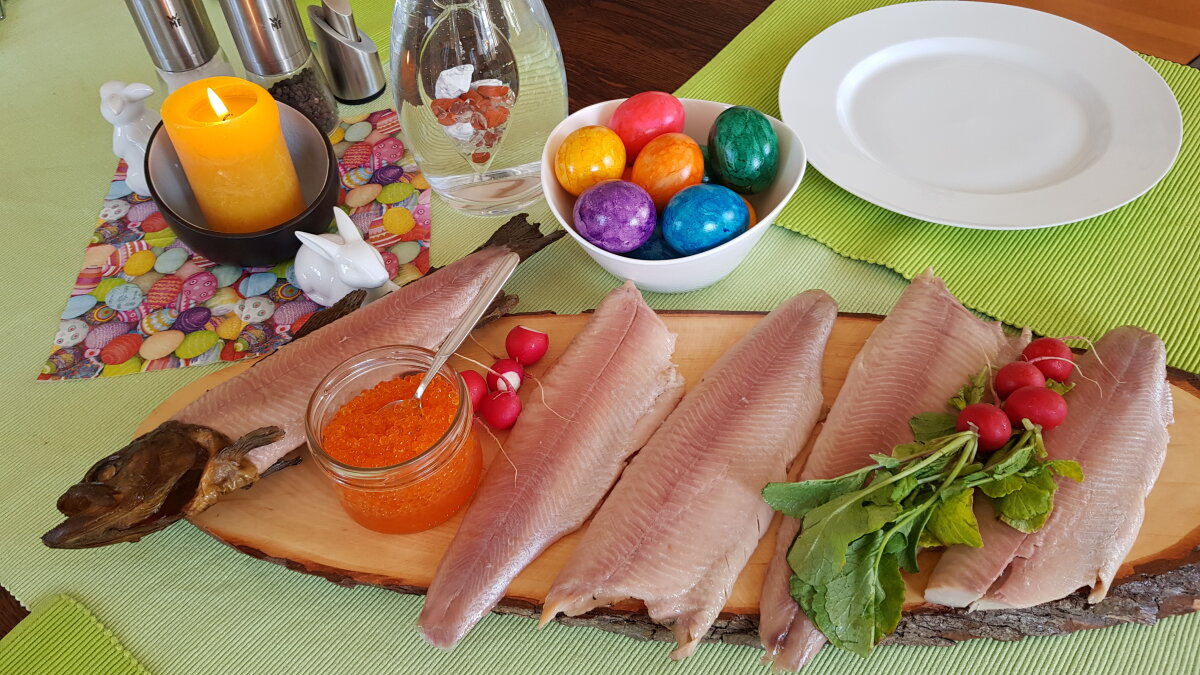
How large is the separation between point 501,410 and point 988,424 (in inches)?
26.2

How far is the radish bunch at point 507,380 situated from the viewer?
1.19 m

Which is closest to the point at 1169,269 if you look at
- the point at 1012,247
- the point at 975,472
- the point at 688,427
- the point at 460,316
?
the point at 1012,247

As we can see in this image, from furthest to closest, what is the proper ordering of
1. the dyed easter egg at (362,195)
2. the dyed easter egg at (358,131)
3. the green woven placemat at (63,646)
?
the dyed easter egg at (358,131) → the dyed easter egg at (362,195) → the green woven placemat at (63,646)

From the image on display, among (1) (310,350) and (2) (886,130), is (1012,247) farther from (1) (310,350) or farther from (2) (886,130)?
(1) (310,350)

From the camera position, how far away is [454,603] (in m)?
0.98

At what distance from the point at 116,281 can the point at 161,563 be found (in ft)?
2.18

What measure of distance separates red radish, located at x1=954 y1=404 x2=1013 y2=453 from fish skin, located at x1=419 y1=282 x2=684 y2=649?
1.36ft

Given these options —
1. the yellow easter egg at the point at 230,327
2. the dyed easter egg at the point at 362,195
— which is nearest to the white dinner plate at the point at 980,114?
the dyed easter egg at the point at 362,195

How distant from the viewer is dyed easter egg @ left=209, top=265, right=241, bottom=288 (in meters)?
1.51

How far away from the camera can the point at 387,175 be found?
1.69 metres

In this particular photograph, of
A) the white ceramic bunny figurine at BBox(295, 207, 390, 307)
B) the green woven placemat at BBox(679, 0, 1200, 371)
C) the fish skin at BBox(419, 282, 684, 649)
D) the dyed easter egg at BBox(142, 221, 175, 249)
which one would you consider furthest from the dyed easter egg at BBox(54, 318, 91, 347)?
the green woven placemat at BBox(679, 0, 1200, 371)

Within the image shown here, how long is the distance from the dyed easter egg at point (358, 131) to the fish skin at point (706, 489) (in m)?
1.05

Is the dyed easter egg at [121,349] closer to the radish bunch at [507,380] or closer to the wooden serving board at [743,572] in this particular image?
the wooden serving board at [743,572]

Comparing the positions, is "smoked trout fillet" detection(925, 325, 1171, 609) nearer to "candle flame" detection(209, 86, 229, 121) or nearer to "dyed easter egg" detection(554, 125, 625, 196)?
"dyed easter egg" detection(554, 125, 625, 196)
